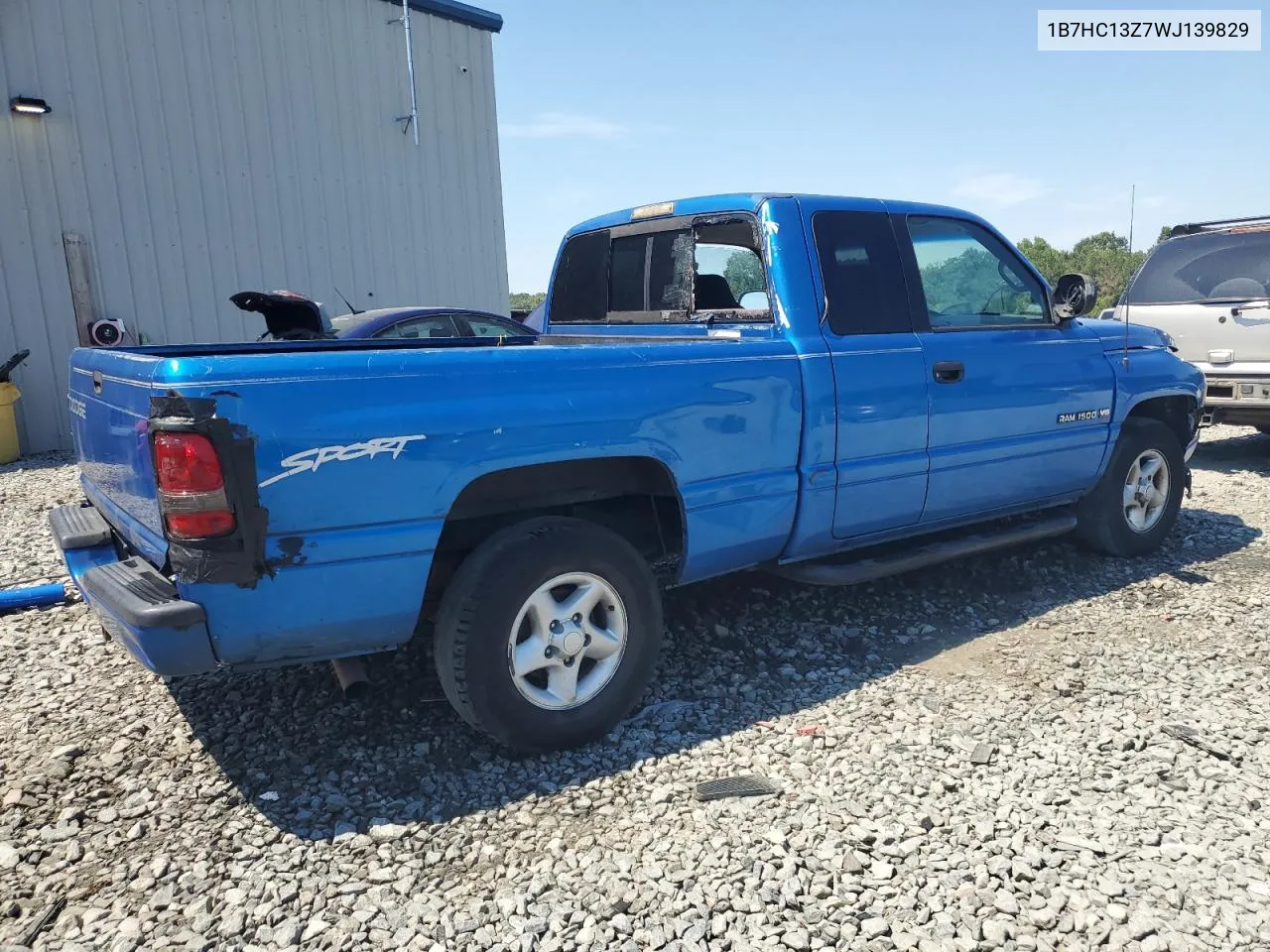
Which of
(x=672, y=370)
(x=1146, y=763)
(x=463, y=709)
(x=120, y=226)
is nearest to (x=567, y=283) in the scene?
(x=672, y=370)

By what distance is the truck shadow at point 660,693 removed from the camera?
9.53 feet

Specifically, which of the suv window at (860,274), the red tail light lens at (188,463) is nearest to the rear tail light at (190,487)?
the red tail light lens at (188,463)

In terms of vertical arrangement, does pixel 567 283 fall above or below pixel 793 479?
above

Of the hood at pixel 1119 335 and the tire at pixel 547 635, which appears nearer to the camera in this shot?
the tire at pixel 547 635

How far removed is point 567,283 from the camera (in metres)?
4.84

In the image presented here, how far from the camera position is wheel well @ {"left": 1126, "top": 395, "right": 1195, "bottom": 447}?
527 centimetres

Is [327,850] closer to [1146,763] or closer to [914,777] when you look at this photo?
[914,777]

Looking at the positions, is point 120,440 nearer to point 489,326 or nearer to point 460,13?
point 489,326

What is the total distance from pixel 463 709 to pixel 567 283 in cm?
267

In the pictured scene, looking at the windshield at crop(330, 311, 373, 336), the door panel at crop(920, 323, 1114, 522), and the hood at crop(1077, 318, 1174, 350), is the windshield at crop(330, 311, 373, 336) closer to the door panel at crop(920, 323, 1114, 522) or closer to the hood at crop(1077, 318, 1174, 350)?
the door panel at crop(920, 323, 1114, 522)

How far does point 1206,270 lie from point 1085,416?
182 inches

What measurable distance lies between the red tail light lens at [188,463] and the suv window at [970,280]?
3.10 metres

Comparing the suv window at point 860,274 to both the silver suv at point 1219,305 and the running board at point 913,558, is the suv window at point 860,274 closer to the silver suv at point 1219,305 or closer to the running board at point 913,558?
the running board at point 913,558

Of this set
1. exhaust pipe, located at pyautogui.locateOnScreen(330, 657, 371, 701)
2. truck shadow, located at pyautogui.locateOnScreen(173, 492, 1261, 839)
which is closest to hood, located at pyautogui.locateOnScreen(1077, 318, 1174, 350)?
truck shadow, located at pyautogui.locateOnScreen(173, 492, 1261, 839)
